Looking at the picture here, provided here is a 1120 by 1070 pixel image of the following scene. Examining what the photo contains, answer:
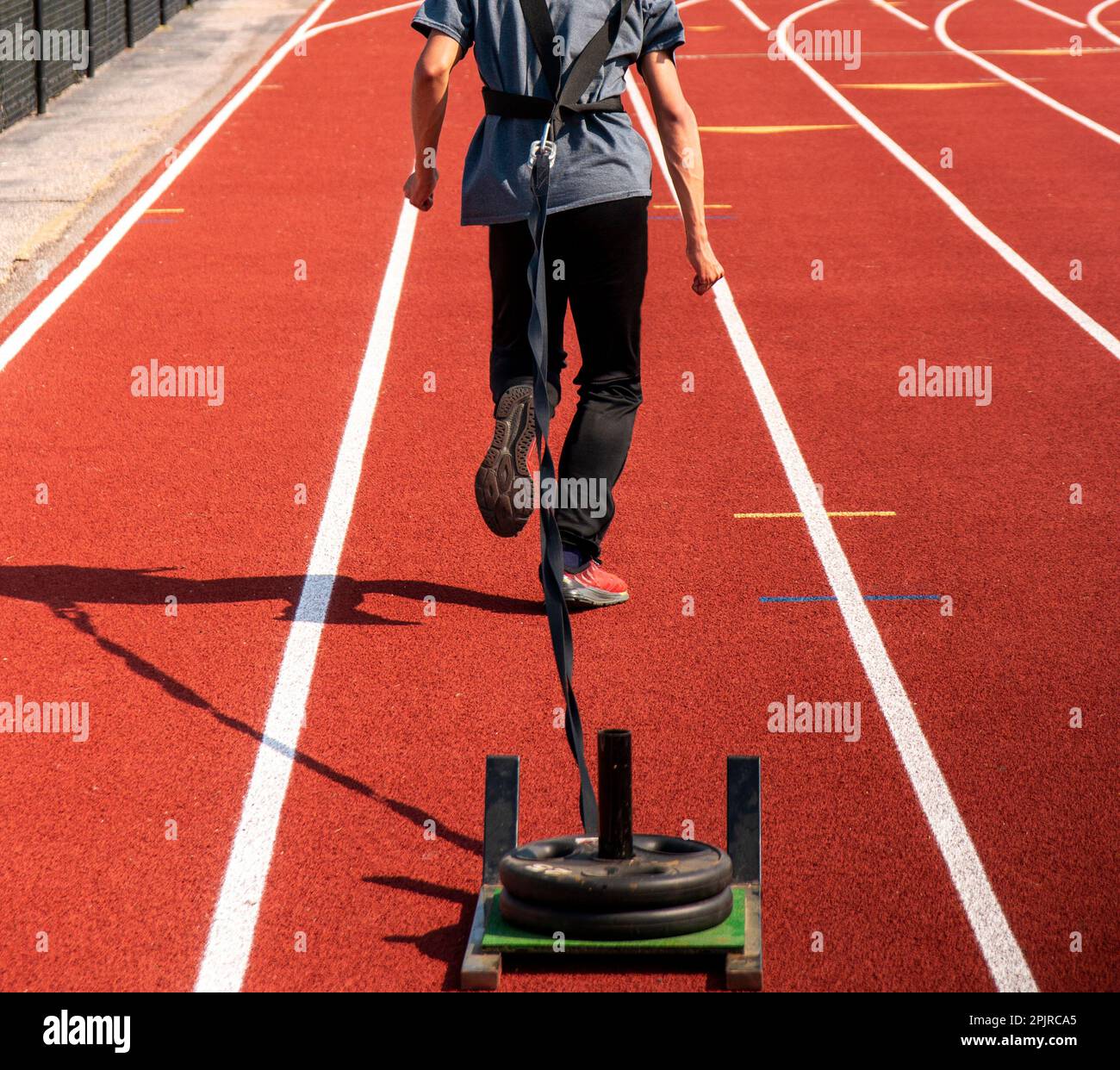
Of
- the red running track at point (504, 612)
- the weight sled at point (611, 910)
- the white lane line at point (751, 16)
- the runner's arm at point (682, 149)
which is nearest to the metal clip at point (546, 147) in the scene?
the runner's arm at point (682, 149)

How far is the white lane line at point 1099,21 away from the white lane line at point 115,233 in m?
11.2

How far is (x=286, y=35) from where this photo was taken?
21891 mm

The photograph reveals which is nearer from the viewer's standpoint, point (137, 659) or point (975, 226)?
point (137, 659)

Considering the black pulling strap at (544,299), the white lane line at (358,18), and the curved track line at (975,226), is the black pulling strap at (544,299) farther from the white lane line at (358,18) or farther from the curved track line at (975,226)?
the white lane line at (358,18)

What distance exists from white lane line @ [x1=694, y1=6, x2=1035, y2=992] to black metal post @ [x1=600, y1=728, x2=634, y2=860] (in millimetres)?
841

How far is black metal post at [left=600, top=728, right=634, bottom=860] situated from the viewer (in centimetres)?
349

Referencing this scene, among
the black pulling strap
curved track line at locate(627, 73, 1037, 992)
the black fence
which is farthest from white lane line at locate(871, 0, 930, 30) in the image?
the black pulling strap

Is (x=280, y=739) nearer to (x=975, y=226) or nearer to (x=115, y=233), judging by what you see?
(x=115, y=233)

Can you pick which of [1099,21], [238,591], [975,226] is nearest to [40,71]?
[975,226]

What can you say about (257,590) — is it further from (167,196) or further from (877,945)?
(167,196)

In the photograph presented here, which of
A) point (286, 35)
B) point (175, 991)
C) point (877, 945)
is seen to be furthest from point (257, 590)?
point (286, 35)

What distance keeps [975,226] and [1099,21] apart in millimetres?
13775

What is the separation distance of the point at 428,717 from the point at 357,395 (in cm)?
359

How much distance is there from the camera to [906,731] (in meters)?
4.77
